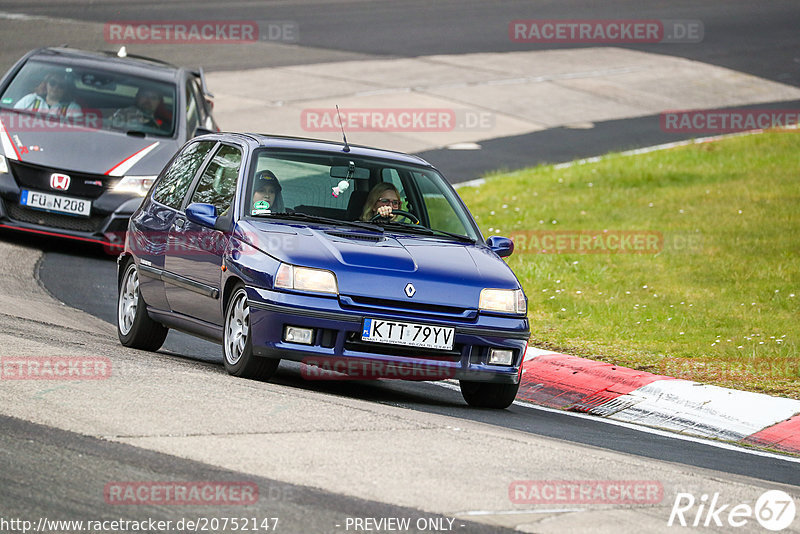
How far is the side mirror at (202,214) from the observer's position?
8688mm

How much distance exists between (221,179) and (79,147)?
4764 mm

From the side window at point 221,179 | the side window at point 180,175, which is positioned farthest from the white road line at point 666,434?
the side window at point 180,175

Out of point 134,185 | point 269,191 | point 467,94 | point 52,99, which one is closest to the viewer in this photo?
point 269,191

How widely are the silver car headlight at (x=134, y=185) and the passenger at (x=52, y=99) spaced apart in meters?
1.33

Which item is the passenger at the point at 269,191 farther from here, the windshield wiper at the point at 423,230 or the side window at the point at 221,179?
the windshield wiper at the point at 423,230

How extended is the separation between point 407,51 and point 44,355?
24.0 meters

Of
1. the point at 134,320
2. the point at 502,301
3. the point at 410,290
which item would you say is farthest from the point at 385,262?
the point at 134,320

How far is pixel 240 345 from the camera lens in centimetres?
828

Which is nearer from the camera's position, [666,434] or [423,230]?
[666,434]

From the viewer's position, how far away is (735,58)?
33281 mm

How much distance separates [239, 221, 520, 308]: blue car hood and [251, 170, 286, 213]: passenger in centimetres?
28

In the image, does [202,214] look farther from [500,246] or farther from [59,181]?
[59,181]

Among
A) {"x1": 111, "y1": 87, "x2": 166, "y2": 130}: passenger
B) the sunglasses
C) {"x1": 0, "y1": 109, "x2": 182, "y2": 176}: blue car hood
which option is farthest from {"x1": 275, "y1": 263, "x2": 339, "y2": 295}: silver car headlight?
{"x1": 111, "y1": 87, "x2": 166, "y2": 130}: passenger

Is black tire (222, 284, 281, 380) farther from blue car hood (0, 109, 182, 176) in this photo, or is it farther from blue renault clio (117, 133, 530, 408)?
blue car hood (0, 109, 182, 176)
